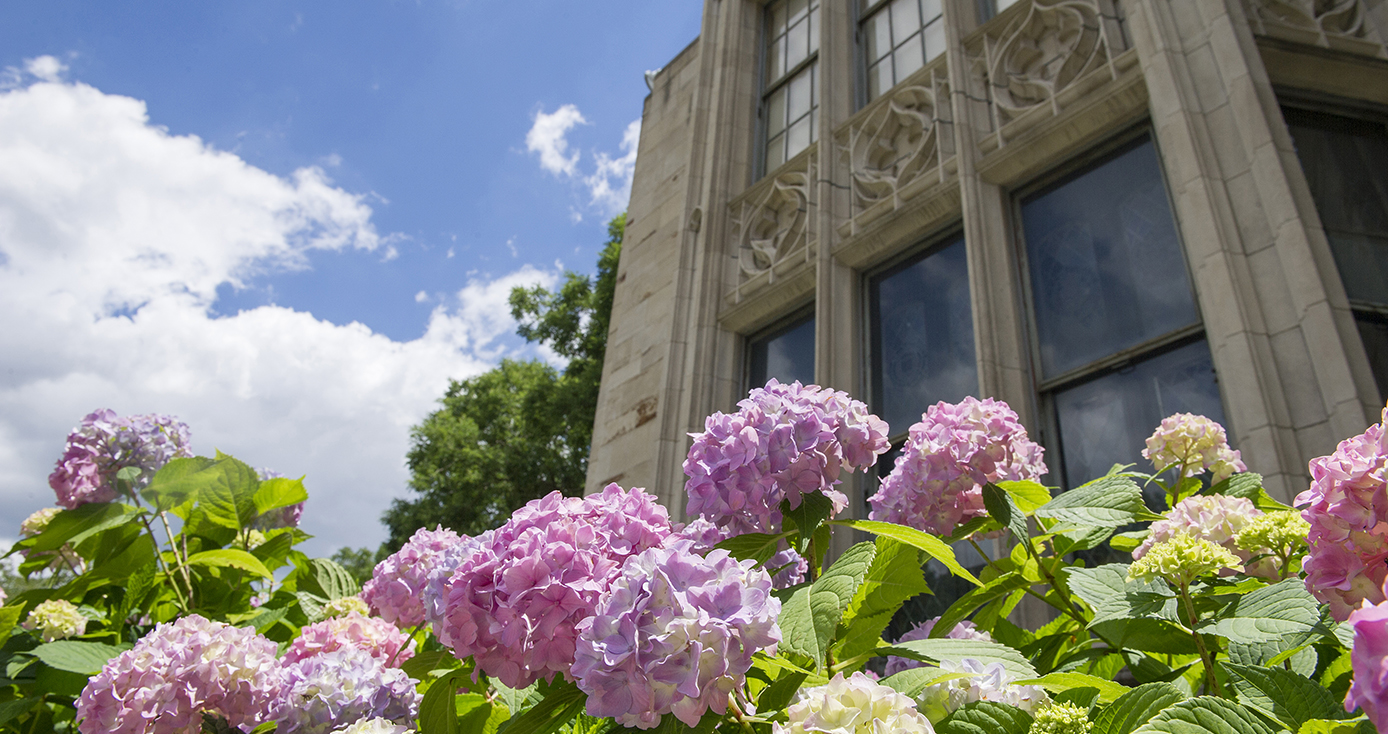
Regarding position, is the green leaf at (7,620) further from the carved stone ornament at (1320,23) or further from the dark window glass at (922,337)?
the carved stone ornament at (1320,23)

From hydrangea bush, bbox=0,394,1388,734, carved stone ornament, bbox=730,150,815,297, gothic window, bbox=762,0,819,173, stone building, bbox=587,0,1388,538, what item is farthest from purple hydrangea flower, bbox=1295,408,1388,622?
gothic window, bbox=762,0,819,173

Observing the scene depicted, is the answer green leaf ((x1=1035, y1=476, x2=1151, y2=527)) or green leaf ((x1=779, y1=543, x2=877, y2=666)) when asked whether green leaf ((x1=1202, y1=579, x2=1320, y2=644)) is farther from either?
green leaf ((x1=779, y1=543, x2=877, y2=666))

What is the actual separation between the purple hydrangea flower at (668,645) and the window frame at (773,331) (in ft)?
18.7

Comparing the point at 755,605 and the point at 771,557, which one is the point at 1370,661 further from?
the point at 771,557

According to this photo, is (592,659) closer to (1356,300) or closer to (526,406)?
(1356,300)

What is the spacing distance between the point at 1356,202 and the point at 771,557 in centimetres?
413

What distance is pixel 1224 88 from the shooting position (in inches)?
152

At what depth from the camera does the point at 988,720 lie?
34.2 inches

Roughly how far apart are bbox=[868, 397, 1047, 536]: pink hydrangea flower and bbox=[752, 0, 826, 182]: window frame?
226 inches

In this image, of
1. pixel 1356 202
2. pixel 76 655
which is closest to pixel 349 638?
pixel 76 655

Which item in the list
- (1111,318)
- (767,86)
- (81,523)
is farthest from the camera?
(767,86)

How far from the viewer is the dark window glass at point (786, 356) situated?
21.2ft

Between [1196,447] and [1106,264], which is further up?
[1106,264]

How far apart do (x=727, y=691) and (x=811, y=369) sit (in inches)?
221
